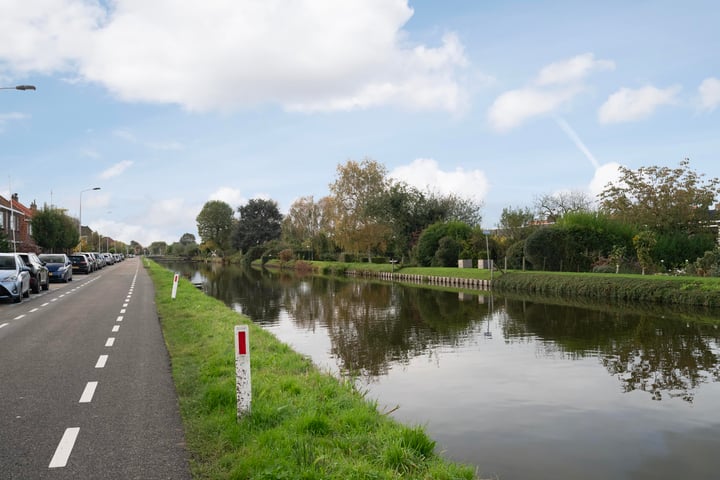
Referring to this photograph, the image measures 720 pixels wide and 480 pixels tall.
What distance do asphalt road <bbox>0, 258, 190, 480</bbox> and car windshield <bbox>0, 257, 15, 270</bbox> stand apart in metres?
9.33

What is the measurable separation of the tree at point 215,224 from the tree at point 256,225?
15679 millimetres

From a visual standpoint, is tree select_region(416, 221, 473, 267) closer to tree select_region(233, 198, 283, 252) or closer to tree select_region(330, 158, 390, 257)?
tree select_region(330, 158, 390, 257)

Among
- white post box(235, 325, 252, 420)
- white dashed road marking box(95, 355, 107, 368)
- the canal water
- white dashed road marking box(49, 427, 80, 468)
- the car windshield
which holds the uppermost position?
the car windshield

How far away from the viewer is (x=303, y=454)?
5086 millimetres

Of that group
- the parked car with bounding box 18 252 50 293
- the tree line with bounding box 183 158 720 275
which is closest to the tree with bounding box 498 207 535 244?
the tree line with bounding box 183 158 720 275

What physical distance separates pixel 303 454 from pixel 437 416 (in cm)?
360

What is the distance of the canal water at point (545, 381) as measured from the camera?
22.1 feet

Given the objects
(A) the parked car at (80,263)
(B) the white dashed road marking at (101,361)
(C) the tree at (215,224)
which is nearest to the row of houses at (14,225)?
(A) the parked car at (80,263)

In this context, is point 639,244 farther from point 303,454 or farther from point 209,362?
point 303,454

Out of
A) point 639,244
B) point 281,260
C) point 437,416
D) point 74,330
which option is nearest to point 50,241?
point 281,260

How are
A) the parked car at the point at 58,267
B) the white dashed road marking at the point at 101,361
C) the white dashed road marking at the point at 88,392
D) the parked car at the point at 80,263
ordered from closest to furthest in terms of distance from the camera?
the white dashed road marking at the point at 88,392 < the white dashed road marking at the point at 101,361 < the parked car at the point at 58,267 < the parked car at the point at 80,263

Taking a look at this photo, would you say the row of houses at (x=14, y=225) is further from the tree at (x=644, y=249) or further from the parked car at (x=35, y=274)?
the tree at (x=644, y=249)

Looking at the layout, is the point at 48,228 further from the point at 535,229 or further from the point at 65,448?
the point at 65,448

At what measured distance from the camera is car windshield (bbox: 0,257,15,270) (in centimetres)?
2203
